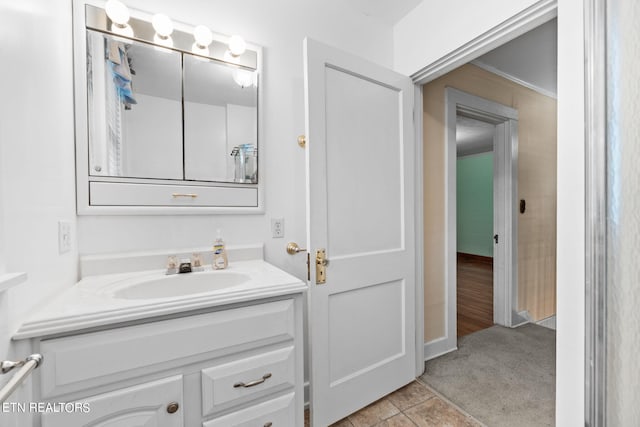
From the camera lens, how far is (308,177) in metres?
1.33

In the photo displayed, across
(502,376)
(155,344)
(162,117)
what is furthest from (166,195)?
(502,376)

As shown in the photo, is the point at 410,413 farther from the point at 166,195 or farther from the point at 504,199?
the point at 504,199

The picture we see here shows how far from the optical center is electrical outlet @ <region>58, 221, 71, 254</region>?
0.98m

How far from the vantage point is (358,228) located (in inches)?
60.1

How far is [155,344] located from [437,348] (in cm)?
203

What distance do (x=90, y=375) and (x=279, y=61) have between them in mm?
1624

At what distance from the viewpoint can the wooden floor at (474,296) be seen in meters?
2.74

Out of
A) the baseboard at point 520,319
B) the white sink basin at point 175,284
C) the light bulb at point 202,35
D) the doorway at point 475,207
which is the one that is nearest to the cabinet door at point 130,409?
the white sink basin at point 175,284

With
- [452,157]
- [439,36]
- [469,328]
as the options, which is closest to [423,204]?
[452,157]

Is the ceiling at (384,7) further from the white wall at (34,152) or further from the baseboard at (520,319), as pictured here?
the baseboard at (520,319)

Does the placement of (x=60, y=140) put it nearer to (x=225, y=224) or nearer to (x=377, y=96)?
(x=225, y=224)

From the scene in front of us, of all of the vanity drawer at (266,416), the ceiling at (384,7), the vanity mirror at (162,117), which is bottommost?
the vanity drawer at (266,416)

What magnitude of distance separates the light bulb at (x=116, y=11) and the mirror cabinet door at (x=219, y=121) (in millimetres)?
274

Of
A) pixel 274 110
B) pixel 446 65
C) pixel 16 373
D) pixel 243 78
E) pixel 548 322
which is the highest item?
pixel 446 65
